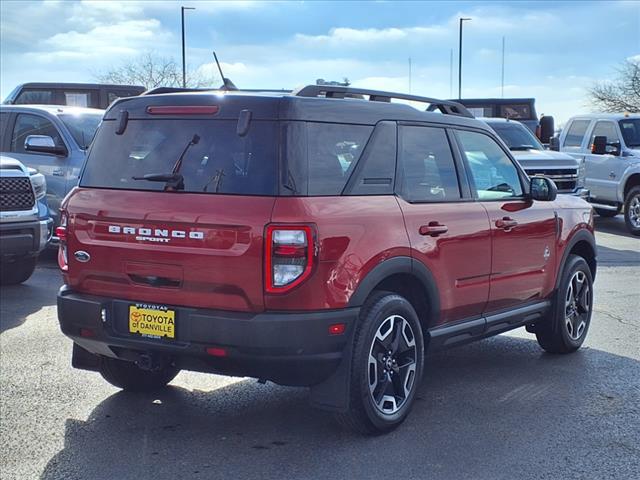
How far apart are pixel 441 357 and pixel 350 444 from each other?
2.16 m

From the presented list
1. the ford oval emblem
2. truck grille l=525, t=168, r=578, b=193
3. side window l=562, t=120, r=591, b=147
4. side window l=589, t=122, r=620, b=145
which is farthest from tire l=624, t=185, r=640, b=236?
the ford oval emblem

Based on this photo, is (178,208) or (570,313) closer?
(178,208)

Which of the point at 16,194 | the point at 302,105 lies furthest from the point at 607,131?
the point at 302,105

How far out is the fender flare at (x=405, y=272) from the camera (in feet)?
14.7

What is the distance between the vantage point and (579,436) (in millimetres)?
4777

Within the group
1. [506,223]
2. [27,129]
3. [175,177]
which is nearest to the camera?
[175,177]

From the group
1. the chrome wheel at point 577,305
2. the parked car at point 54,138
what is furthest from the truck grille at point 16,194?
the chrome wheel at point 577,305

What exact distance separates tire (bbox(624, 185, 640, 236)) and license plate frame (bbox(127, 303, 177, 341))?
1300 centimetres

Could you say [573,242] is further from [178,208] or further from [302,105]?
[178,208]

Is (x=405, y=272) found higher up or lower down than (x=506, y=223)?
lower down

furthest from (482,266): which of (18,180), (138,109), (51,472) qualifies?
(18,180)

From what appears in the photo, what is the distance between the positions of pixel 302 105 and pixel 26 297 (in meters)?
5.57

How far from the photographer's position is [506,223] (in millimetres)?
5781

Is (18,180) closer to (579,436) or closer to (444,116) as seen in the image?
(444,116)
